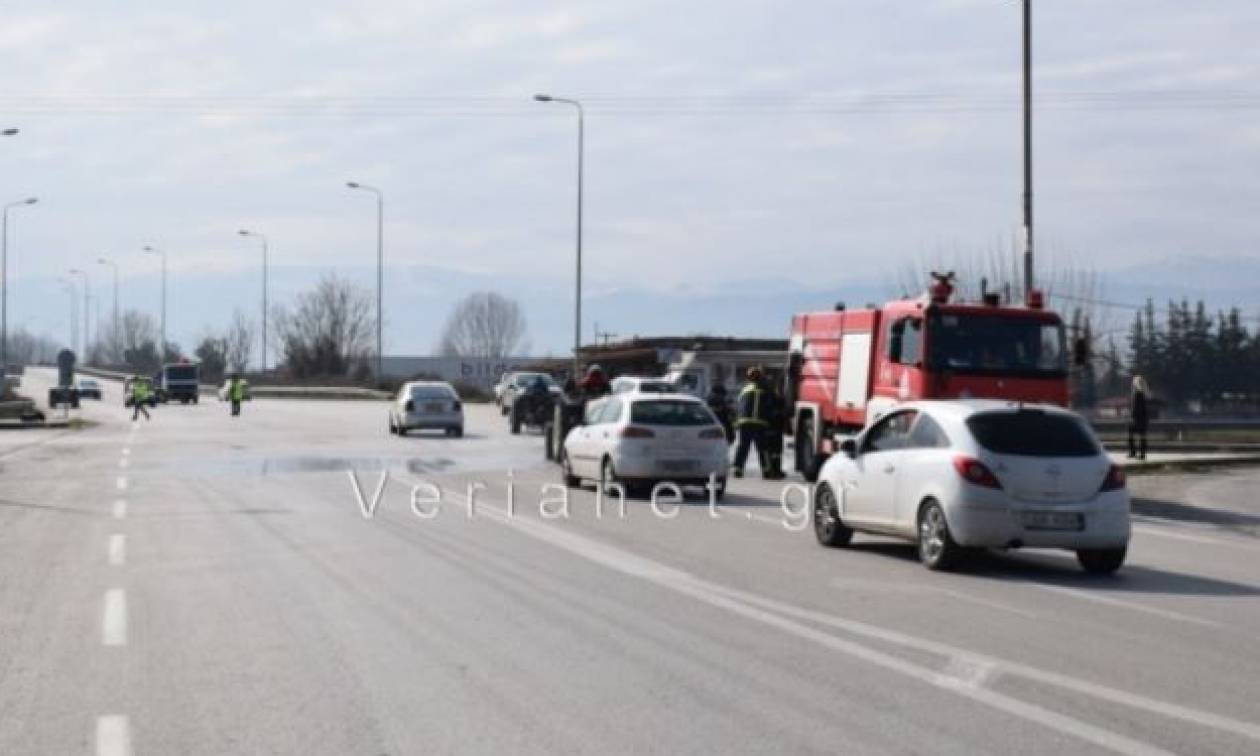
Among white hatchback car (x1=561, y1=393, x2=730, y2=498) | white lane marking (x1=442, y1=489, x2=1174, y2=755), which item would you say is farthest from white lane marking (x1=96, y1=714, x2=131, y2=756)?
white hatchback car (x1=561, y1=393, x2=730, y2=498)

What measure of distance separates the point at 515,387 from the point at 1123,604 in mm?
48961

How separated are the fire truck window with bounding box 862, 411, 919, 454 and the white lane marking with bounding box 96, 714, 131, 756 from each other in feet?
30.9

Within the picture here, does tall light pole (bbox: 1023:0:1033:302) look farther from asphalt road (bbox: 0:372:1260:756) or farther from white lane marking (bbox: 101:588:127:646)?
white lane marking (bbox: 101:588:127:646)

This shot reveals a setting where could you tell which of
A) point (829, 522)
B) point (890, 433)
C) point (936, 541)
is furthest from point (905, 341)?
point (936, 541)

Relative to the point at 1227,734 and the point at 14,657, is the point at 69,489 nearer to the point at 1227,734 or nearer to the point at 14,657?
the point at 14,657

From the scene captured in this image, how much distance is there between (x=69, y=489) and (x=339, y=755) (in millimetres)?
19959

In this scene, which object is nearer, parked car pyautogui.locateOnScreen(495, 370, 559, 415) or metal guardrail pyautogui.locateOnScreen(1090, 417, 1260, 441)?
metal guardrail pyautogui.locateOnScreen(1090, 417, 1260, 441)

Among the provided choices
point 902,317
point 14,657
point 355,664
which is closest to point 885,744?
point 355,664

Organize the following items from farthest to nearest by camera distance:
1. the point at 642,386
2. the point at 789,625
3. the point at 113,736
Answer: the point at 642,386 < the point at 789,625 < the point at 113,736

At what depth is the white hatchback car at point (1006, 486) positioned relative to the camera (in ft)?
50.5

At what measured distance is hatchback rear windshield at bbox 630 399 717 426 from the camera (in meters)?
24.9

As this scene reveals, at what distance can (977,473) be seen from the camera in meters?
15.4

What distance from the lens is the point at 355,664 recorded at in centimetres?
1034

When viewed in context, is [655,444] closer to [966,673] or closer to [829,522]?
[829,522]
